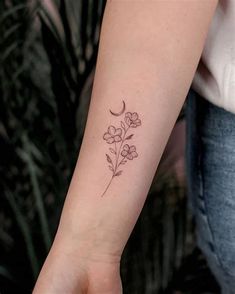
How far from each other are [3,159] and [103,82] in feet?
1.06

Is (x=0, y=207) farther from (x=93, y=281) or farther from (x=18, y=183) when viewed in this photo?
(x=93, y=281)

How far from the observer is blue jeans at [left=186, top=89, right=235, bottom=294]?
669 millimetres

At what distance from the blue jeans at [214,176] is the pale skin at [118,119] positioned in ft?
0.47

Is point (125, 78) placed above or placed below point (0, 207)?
above

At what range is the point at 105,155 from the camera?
0.55 m

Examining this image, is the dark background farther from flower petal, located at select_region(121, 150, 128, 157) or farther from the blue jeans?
flower petal, located at select_region(121, 150, 128, 157)

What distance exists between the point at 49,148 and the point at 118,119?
1.01 ft

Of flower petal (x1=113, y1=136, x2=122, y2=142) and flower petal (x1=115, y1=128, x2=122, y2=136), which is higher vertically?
flower petal (x1=115, y1=128, x2=122, y2=136)

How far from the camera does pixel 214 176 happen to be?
2.31 ft

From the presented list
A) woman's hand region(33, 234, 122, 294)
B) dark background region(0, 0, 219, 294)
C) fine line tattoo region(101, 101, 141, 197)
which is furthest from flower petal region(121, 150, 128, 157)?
dark background region(0, 0, 219, 294)

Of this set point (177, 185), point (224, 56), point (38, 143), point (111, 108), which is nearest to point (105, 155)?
point (111, 108)

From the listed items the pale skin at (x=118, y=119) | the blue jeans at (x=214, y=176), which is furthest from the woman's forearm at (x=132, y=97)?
the blue jeans at (x=214, y=176)

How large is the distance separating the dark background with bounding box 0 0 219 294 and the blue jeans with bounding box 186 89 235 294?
153 mm

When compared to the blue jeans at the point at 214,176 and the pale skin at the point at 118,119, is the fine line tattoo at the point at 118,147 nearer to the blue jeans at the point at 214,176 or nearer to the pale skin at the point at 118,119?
the pale skin at the point at 118,119
